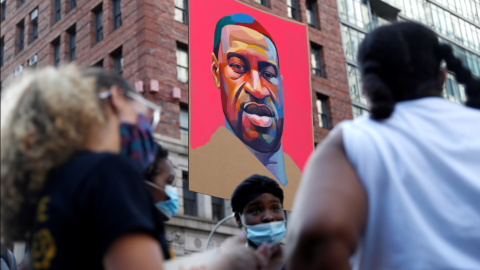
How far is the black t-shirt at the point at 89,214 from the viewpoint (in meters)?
1.60

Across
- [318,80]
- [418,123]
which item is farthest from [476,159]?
[318,80]

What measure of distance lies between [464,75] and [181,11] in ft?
77.8

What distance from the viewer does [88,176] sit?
1.65 meters

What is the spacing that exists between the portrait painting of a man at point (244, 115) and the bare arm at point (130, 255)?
5.65m

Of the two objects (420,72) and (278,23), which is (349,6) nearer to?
(278,23)

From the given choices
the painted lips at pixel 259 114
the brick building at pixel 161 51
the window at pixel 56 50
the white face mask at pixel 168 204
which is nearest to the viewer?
the white face mask at pixel 168 204

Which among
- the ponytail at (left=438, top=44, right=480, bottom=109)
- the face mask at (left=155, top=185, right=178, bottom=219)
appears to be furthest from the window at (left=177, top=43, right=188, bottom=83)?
the ponytail at (left=438, top=44, right=480, bottom=109)

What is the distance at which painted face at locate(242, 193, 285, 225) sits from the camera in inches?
164

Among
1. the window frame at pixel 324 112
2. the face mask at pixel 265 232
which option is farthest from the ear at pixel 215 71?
the window frame at pixel 324 112

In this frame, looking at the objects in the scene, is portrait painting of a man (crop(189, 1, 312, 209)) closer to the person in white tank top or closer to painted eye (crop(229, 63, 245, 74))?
painted eye (crop(229, 63, 245, 74))

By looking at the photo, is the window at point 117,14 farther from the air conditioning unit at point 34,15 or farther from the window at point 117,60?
the air conditioning unit at point 34,15

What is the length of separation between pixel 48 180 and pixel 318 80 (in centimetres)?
2785

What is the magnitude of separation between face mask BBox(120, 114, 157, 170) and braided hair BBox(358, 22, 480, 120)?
27.7 inches

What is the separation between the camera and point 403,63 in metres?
2.00
